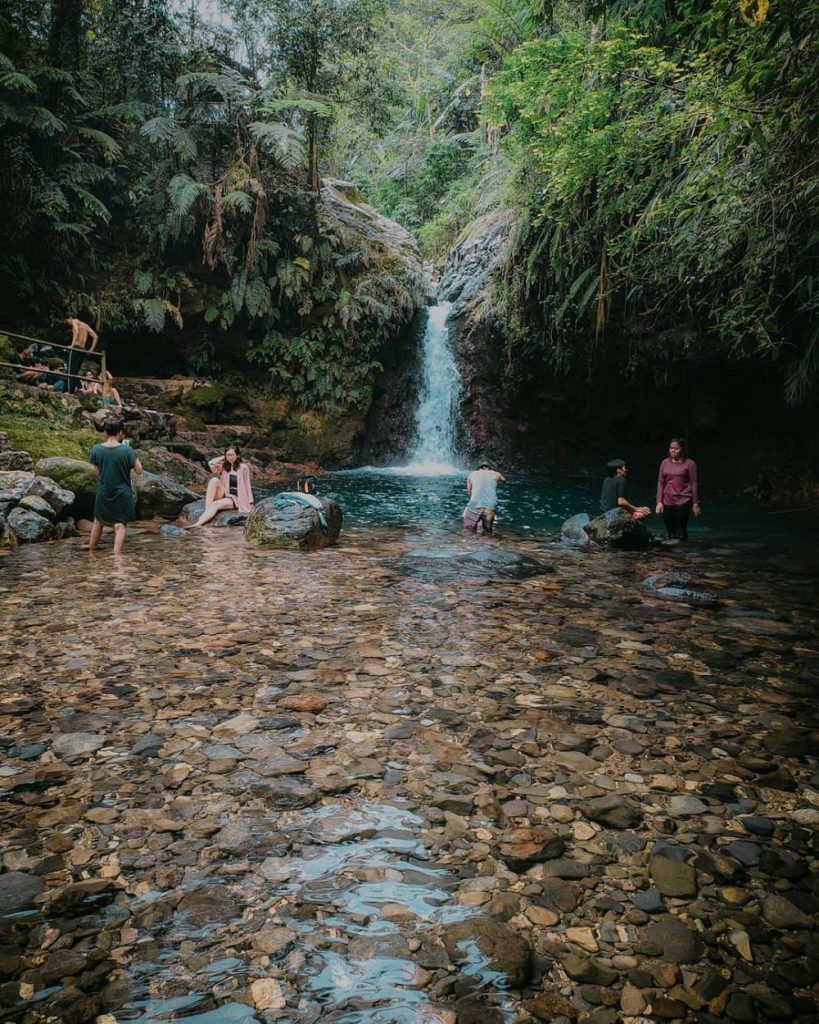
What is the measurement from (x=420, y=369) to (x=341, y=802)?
18553 mm

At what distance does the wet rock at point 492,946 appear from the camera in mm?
1903

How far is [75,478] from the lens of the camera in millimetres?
9484

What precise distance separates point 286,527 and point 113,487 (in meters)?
2.25

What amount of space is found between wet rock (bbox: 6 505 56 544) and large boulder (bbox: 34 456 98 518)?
0.91 meters

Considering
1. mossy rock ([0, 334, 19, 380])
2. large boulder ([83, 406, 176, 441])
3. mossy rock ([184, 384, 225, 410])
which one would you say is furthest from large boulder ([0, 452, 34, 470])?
mossy rock ([184, 384, 225, 410])

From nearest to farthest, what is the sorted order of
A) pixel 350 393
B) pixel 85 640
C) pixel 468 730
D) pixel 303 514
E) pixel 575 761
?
1. pixel 575 761
2. pixel 468 730
3. pixel 85 640
4. pixel 303 514
5. pixel 350 393

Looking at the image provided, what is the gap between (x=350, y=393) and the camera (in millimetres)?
19984

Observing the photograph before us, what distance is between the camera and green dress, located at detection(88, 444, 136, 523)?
25.7 ft

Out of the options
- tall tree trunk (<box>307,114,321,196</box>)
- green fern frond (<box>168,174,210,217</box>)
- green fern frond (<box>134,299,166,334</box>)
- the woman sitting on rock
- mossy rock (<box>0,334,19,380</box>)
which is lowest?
the woman sitting on rock

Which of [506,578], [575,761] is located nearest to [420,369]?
[506,578]

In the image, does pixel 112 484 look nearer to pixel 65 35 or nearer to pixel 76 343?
pixel 76 343

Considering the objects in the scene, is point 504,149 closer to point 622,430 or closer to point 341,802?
point 622,430

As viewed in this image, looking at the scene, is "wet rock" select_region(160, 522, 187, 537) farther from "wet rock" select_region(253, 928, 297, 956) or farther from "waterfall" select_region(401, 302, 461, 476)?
"waterfall" select_region(401, 302, 461, 476)

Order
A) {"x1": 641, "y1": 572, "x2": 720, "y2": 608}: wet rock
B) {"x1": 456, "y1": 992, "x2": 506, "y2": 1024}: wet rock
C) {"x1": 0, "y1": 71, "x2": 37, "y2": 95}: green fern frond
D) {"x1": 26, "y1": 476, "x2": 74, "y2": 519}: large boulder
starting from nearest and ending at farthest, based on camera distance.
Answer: {"x1": 456, "y1": 992, "x2": 506, "y2": 1024}: wet rock, {"x1": 641, "y1": 572, "x2": 720, "y2": 608}: wet rock, {"x1": 26, "y1": 476, "x2": 74, "y2": 519}: large boulder, {"x1": 0, "y1": 71, "x2": 37, "y2": 95}: green fern frond
